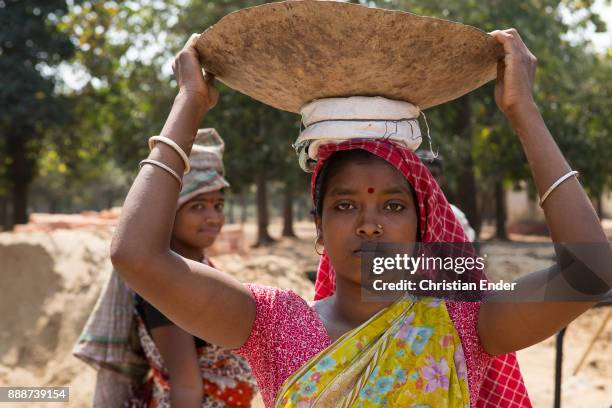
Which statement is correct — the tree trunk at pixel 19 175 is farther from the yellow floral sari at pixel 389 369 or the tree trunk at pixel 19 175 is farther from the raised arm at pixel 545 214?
the raised arm at pixel 545 214

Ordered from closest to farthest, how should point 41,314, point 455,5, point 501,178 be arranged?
point 41,314
point 455,5
point 501,178

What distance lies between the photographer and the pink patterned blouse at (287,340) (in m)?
1.62

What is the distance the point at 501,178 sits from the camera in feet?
61.2

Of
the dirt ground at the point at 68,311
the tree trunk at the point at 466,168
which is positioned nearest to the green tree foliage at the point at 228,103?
the tree trunk at the point at 466,168

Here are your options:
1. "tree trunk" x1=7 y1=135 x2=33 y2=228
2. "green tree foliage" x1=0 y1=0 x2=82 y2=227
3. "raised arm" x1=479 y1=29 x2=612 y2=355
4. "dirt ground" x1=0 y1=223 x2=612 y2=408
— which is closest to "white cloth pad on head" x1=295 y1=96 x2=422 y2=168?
"raised arm" x1=479 y1=29 x2=612 y2=355

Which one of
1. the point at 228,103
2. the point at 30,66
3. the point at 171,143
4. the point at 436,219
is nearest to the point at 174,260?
the point at 171,143

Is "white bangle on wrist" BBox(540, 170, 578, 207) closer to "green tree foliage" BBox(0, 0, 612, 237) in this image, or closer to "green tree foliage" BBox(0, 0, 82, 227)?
"green tree foliage" BBox(0, 0, 612, 237)

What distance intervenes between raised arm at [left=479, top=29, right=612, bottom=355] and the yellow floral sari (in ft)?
0.44

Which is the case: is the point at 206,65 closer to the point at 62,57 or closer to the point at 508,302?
the point at 508,302

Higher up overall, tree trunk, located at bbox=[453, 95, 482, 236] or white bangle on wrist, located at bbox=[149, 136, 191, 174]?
tree trunk, located at bbox=[453, 95, 482, 236]

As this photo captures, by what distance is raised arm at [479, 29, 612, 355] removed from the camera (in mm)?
1438

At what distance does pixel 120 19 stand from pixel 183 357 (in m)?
15.8

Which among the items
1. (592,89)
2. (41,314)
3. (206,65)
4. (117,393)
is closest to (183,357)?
(117,393)

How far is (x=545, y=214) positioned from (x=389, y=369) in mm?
555
